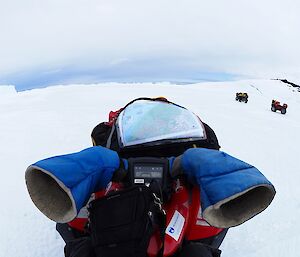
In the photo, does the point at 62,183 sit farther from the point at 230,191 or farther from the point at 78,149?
the point at 78,149

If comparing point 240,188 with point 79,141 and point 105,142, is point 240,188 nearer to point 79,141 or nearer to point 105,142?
point 105,142

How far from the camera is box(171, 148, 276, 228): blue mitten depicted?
1.29 m

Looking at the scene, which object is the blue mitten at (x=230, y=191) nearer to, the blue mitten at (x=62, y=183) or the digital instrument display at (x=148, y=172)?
the digital instrument display at (x=148, y=172)

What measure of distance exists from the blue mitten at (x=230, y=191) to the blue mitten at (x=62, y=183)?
428 mm

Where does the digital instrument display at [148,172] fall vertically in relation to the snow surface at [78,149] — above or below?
above

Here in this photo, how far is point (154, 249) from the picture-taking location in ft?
4.71

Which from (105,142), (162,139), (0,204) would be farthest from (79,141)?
(162,139)

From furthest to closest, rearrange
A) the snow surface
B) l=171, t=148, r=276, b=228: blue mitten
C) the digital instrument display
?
the snow surface
the digital instrument display
l=171, t=148, r=276, b=228: blue mitten

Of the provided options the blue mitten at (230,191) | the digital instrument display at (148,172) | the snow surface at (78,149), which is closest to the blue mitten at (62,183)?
the digital instrument display at (148,172)

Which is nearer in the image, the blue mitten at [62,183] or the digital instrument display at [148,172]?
the blue mitten at [62,183]

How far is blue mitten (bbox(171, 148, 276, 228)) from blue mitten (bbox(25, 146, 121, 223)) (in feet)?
1.40

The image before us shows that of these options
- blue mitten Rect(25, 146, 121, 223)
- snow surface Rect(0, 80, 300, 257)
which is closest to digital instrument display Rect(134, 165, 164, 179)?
blue mitten Rect(25, 146, 121, 223)

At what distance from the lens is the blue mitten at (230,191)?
1286 mm

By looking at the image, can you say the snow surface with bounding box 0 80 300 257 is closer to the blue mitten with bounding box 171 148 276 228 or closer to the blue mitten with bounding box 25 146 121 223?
the blue mitten with bounding box 25 146 121 223
